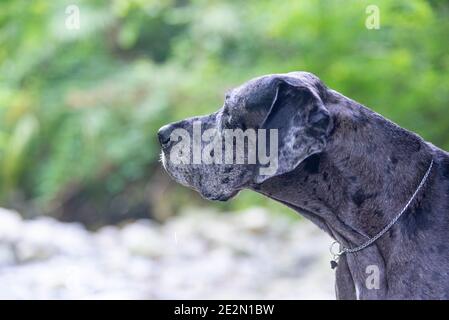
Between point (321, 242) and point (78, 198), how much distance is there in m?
4.05

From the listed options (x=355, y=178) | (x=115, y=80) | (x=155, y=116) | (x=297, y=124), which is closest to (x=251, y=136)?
(x=297, y=124)

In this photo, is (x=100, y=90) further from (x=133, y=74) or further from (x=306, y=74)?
(x=306, y=74)

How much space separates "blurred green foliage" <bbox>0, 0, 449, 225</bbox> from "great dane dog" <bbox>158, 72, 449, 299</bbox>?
5392mm

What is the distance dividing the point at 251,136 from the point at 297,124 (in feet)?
0.69

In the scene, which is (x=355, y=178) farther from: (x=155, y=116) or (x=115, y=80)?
(x=115, y=80)

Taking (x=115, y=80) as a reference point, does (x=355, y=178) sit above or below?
below

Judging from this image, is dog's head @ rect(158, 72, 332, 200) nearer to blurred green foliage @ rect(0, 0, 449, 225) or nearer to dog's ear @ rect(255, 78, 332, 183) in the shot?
dog's ear @ rect(255, 78, 332, 183)

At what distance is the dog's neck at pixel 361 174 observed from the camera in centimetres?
255

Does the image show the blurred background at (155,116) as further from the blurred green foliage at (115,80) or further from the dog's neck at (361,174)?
the dog's neck at (361,174)

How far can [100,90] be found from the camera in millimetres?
10617

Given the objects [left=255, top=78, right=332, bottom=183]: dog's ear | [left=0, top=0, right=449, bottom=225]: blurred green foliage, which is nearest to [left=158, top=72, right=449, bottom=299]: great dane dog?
[left=255, top=78, right=332, bottom=183]: dog's ear

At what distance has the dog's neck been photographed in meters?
2.55

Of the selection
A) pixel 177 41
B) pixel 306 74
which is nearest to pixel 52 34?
pixel 177 41

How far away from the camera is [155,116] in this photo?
10.2 m
